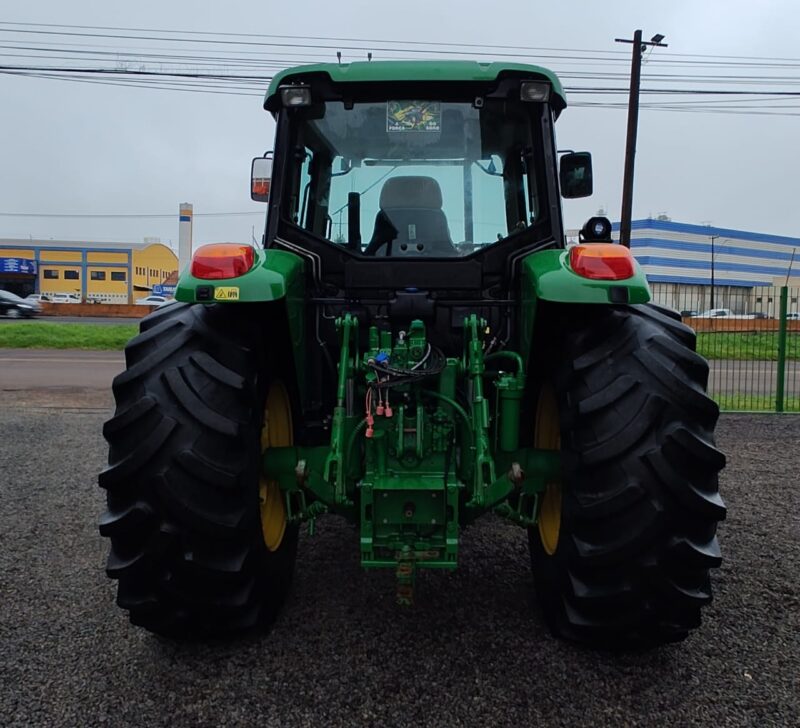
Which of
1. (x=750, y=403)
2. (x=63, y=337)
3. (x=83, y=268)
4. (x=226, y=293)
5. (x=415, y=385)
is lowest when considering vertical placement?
(x=750, y=403)

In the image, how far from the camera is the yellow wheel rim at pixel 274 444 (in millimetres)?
3066

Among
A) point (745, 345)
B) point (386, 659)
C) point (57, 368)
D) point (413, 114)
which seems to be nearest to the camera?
point (386, 659)

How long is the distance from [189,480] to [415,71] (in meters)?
2.05

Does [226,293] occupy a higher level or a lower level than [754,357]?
higher

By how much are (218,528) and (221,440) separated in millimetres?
318

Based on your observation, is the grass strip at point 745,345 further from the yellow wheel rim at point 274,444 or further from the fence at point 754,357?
the yellow wheel rim at point 274,444

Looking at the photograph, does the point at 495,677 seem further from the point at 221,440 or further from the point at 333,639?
the point at 221,440

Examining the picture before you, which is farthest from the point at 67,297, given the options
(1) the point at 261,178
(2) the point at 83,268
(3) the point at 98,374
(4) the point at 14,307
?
(1) the point at 261,178

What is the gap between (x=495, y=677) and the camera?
8.52 feet

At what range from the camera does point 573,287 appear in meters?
2.63

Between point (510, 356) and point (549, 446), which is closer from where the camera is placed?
point (510, 356)

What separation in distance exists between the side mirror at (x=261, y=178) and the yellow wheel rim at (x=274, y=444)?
1.11 metres

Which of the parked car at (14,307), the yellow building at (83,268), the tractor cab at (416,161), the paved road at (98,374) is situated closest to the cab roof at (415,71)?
the tractor cab at (416,161)

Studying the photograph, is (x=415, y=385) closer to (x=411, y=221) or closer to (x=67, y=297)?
(x=411, y=221)
